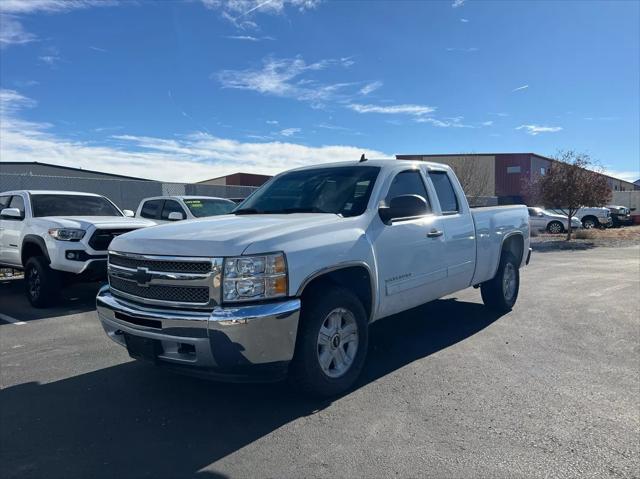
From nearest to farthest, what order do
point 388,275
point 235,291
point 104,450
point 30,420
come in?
point 104,450, point 235,291, point 30,420, point 388,275

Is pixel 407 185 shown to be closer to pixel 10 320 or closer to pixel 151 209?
pixel 10 320

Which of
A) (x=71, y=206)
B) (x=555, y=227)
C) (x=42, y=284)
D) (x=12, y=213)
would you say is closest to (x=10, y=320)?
(x=42, y=284)

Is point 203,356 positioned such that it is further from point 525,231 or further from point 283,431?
point 525,231

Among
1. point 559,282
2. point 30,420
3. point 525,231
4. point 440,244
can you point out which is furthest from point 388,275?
point 559,282

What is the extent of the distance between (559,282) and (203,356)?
8646 millimetres

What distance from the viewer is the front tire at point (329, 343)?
3.87m

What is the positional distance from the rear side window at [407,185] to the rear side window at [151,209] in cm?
761

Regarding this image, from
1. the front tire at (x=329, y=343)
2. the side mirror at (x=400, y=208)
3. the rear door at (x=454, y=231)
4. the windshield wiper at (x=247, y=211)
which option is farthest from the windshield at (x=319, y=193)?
Answer: the rear door at (x=454, y=231)

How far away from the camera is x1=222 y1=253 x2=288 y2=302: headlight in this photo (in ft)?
11.7

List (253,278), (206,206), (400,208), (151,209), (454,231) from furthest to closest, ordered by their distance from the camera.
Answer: (151,209) → (206,206) → (454,231) → (400,208) → (253,278)

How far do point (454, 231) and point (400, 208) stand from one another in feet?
4.60

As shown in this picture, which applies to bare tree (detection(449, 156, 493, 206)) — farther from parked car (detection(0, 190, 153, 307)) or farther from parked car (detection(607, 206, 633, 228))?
parked car (detection(0, 190, 153, 307))

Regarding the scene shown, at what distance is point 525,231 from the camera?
764 centimetres

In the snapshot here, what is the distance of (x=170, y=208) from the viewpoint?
1134cm
